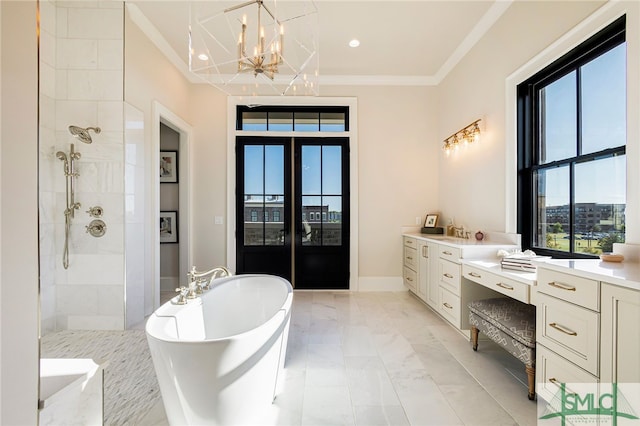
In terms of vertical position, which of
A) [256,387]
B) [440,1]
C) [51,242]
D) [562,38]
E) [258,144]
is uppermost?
[440,1]

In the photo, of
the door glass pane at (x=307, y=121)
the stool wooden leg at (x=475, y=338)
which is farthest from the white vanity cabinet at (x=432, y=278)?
the door glass pane at (x=307, y=121)

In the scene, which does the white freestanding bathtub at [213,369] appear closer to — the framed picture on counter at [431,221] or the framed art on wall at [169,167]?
the framed art on wall at [169,167]

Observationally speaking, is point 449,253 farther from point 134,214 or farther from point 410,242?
point 134,214

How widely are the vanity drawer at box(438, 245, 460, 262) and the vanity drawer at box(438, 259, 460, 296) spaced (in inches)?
1.9

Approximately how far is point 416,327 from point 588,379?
5.47ft

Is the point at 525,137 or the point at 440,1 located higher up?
the point at 440,1

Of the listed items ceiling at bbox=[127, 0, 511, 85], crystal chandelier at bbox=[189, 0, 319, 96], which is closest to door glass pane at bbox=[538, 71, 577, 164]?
ceiling at bbox=[127, 0, 511, 85]

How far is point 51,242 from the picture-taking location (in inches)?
104

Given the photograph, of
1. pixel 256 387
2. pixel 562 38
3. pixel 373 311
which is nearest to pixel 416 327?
pixel 373 311

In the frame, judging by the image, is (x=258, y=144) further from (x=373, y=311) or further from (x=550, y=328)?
(x=550, y=328)

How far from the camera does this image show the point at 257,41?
2.31 meters

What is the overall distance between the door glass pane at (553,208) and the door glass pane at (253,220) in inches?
130

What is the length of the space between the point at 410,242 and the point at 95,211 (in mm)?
3625

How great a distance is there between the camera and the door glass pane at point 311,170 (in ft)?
13.6
